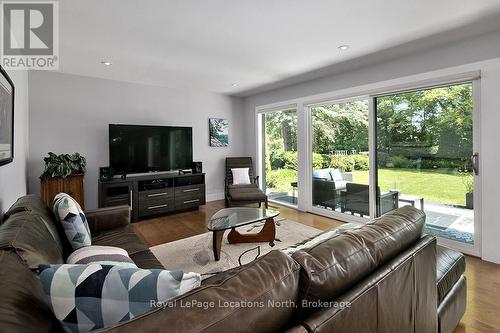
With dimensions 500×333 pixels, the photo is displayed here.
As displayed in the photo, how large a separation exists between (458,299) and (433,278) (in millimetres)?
564

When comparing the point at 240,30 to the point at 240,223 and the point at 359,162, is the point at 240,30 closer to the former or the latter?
the point at 240,223

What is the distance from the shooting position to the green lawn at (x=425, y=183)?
3.03 m

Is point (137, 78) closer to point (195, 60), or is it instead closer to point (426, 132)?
point (195, 60)

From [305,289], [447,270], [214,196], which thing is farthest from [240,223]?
[214,196]

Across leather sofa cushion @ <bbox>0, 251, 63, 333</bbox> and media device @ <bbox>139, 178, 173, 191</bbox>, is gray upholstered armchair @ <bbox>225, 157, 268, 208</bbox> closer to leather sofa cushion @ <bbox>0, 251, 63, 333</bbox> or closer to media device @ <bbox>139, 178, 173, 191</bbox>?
media device @ <bbox>139, 178, 173, 191</bbox>

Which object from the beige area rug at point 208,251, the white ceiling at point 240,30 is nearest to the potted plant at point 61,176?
the white ceiling at point 240,30

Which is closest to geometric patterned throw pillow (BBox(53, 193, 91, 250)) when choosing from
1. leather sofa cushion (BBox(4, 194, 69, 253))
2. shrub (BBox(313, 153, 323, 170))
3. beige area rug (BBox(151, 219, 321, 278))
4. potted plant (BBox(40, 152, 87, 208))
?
leather sofa cushion (BBox(4, 194, 69, 253))

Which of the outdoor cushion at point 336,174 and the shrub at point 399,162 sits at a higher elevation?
the shrub at point 399,162

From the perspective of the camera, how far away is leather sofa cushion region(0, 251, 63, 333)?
0.63m

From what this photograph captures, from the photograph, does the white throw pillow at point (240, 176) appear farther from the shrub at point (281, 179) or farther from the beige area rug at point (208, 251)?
the beige area rug at point (208, 251)

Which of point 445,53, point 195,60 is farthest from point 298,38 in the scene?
point 445,53

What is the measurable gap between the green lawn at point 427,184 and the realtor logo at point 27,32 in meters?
4.16

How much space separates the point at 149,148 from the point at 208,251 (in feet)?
8.08

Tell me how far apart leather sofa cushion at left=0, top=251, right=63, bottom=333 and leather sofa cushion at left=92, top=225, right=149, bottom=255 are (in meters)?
1.13
